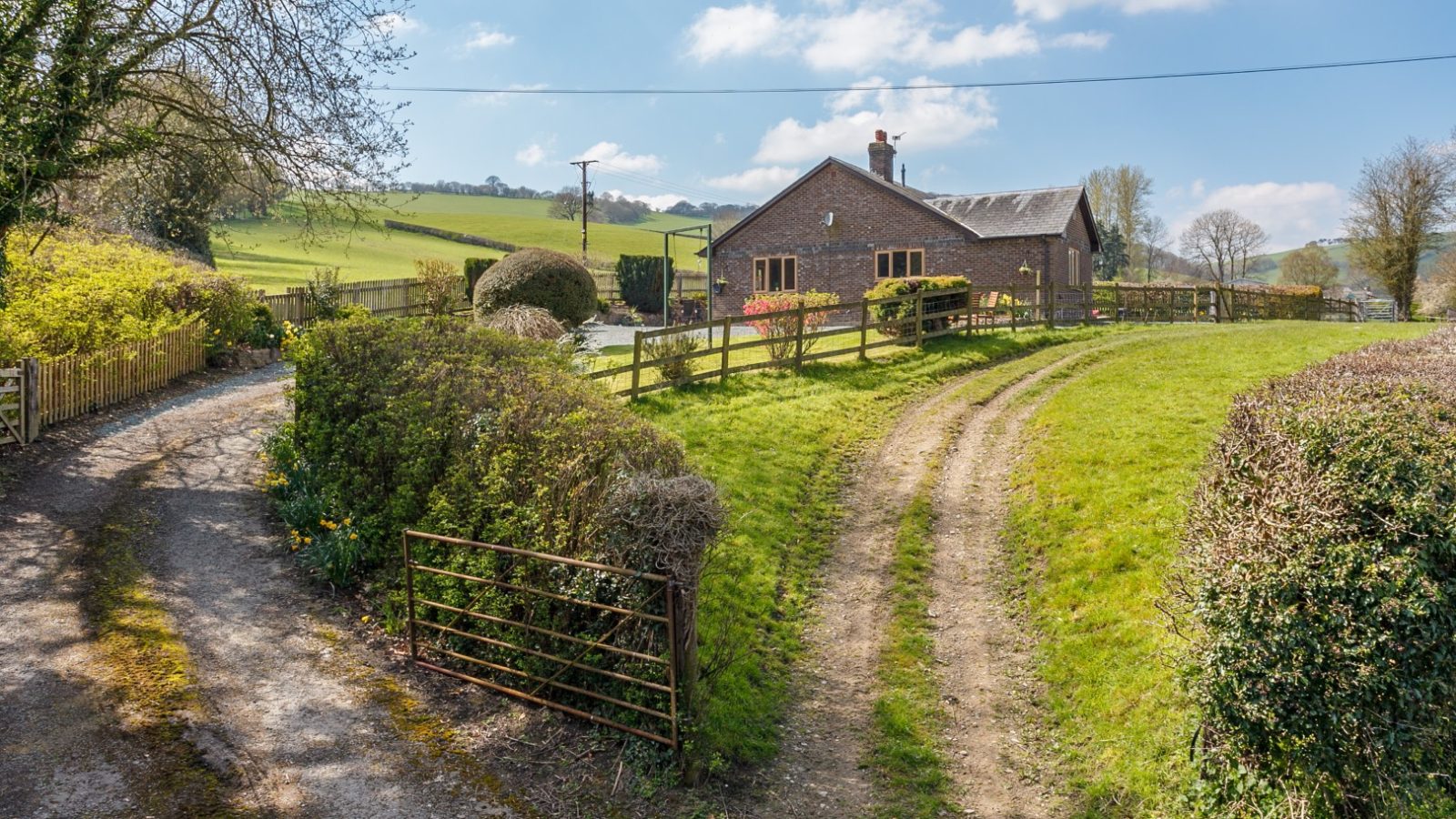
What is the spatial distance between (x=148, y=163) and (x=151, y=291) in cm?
729

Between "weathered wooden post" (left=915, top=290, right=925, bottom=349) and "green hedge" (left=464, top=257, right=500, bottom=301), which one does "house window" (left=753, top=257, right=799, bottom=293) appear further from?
"weathered wooden post" (left=915, top=290, right=925, bottom=349)

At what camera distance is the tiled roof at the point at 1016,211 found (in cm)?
3144

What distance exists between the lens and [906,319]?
20000 mm

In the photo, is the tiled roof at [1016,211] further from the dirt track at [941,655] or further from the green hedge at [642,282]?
the dirt track at [941,655]

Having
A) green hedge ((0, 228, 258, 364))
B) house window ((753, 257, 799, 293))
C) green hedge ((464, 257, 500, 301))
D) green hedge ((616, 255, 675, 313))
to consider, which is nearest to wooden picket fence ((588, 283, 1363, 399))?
house window ((753, 257, 799, 293))

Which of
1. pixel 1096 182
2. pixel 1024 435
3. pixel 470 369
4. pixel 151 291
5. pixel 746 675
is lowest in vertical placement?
→ pixel 746 675

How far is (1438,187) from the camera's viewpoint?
150 ft

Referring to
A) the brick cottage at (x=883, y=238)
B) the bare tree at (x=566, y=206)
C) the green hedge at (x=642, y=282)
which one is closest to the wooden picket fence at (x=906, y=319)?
the brick cottage at (x=883, y=238)

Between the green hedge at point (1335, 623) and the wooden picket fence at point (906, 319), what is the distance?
28.3ft

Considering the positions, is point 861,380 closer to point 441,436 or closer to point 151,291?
point 441,436

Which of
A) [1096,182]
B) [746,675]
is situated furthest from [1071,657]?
[1096,182]

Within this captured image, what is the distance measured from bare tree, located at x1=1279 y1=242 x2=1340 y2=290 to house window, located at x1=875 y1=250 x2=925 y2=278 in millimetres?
43799

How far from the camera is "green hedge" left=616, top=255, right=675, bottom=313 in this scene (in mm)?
42250

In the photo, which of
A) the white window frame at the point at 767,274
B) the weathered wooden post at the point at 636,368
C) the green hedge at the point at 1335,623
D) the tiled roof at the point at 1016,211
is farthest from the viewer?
the white window frame at the point at 767,274
